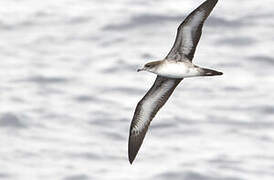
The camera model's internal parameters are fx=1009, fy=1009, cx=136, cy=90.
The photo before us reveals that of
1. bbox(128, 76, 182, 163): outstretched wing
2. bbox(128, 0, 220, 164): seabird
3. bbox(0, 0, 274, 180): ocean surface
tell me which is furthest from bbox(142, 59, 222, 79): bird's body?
bbox(0, 0, 274, 180): ocean surface

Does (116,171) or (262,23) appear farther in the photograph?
(262,23)

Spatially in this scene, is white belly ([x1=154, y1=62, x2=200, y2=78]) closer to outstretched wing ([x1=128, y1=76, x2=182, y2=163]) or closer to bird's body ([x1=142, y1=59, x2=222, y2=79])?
bird's body ([x1=142, y1=59, x2=222, y2=79])

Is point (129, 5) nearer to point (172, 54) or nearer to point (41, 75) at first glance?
point (41, 75)

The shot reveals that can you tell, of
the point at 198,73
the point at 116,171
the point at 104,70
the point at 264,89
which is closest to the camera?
the point at 198,73

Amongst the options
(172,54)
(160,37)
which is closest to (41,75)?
(160,37)

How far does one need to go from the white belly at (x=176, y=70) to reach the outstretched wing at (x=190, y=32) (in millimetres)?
121

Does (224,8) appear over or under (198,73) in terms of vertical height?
under

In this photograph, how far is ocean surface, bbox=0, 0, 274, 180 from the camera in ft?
65.4

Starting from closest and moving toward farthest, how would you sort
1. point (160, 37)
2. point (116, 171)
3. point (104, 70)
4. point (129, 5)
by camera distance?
1. point (116, 171)
2. point (104, 70)
3. point (160, 37)
4. point (129, 5)

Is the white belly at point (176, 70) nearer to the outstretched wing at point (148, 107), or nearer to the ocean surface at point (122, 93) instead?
the outstretched wing at point (148, 107)

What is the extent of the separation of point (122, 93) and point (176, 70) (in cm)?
1078

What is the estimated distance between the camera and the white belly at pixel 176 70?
11.8m

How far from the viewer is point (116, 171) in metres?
19.7

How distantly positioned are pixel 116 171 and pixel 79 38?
734cm
